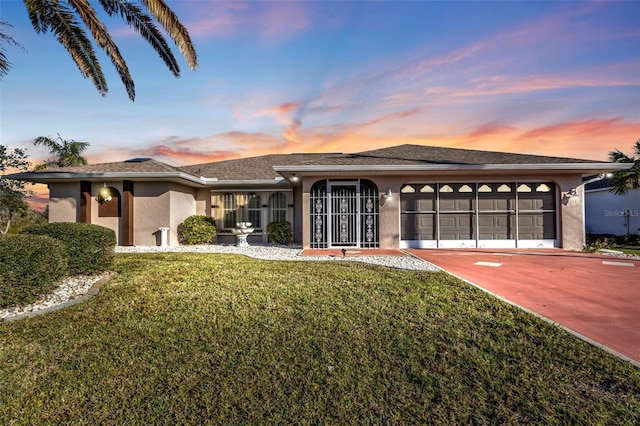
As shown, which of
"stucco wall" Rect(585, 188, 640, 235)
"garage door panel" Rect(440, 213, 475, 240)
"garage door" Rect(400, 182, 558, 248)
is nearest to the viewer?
"garage door" Rect(400, 182, 558, 248)

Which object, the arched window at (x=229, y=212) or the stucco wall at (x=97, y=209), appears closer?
the stucco wall at (x=97, y=209)

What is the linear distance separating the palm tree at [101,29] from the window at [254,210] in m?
6.97

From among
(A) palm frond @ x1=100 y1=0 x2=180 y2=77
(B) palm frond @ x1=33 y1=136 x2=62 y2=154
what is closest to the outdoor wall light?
(A) palm frond @ x1=100 y1=0 x2=180 y2=77

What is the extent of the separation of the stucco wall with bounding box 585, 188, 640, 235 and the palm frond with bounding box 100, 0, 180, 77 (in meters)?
22.8

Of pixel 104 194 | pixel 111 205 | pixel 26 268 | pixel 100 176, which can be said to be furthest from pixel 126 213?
pixel 26 268

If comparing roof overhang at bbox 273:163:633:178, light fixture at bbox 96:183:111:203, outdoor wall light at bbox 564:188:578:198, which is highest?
roof overhang at bbox 273:163:633:178

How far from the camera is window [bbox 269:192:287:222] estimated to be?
1370 cm

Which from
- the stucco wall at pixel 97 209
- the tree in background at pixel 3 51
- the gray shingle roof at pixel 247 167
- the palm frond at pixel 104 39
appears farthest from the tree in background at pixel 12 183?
the palm frond at pixel 104 39

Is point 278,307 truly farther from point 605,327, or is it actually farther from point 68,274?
point 68,274

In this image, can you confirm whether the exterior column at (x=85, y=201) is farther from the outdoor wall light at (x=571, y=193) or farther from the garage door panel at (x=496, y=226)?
the outdoor wall light at (x=571, y=193)

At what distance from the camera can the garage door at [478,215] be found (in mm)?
10742

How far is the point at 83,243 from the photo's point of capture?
609 centimetres

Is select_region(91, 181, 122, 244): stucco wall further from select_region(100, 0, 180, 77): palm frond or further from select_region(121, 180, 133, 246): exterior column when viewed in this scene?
select_region(100, 0, 180, 77): palm frond

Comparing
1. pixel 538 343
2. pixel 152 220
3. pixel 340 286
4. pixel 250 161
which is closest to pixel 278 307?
pixel 340 286
